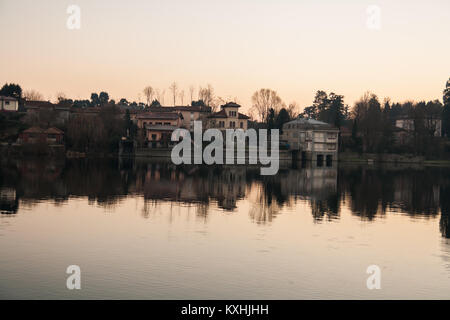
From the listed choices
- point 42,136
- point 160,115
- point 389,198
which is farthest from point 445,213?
point 160,115

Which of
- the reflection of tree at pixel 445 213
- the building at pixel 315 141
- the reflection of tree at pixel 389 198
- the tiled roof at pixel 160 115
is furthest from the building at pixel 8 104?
the reflection of tree at pixel 445 213

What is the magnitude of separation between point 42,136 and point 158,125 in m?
25.0

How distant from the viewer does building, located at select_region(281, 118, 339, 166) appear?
93.2 m

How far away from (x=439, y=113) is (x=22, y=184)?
97483 millimetres

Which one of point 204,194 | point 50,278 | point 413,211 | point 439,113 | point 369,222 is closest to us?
point 50,278

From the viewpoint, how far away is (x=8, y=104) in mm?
96875

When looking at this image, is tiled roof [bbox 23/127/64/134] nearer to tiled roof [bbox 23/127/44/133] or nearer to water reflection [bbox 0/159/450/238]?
tiled roof [bbox 23/127/44/133]

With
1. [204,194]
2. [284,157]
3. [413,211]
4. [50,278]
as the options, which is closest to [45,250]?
[50,278]

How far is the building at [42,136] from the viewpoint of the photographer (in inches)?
2997

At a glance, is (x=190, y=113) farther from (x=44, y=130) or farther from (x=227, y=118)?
(x=44, y=130)

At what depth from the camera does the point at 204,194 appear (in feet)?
113

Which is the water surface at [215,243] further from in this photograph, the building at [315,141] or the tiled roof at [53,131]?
the building at [315,141]

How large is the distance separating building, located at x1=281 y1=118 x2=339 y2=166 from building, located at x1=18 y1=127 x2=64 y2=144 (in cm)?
4221
